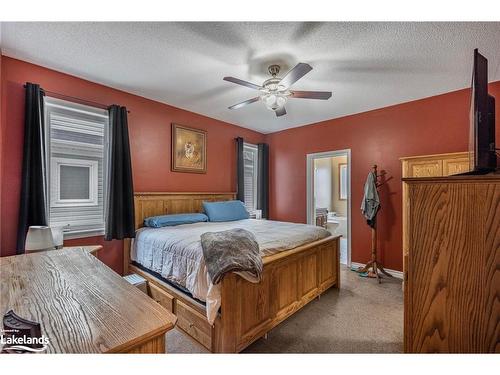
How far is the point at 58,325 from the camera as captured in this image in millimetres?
722

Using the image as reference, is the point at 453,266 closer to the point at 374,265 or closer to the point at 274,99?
the point at 274,99

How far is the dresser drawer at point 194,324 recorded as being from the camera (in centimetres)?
181

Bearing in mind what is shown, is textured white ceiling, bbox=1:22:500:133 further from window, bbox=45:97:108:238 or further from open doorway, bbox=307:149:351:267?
open doorway, bbox=307:149:351:267

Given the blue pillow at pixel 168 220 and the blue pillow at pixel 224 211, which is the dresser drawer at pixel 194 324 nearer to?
the blue pillow at pixel 168 220

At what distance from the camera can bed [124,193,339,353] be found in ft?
5.63

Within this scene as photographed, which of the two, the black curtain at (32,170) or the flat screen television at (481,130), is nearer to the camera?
the flat screen television at (481,130)

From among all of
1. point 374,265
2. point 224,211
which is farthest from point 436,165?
point 224,211

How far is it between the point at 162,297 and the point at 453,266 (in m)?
2.25

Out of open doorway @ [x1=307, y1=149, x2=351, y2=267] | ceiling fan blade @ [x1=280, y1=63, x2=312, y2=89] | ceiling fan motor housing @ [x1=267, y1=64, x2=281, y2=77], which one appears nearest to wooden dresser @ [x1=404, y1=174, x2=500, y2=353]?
ceiling fan blade @ [x1=280, y1=63, x2=312, y2=89]

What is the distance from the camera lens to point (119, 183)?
9.22ft

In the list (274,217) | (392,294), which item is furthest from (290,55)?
(274,217)

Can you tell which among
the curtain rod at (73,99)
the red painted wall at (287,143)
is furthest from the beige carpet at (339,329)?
the curtain rod at (73,99)
